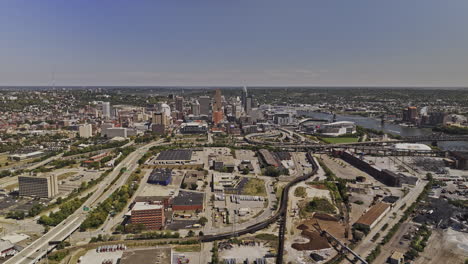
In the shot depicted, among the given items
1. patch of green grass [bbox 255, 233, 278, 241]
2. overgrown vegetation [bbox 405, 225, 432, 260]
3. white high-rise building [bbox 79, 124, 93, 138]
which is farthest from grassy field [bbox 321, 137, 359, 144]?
white high-rise building [bbox 79, 124, 93, 138]

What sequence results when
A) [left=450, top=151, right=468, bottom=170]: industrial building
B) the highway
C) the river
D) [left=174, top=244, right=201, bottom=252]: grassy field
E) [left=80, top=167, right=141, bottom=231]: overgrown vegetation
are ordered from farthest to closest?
the river → [left=450, top=151, right=468, bottom=170]: industrial building → [left=80, top=167, right=141, bottom=231]: overgrown vegetation → [left=174, top=244, right=201, bottom=252]: grassy field → the highway

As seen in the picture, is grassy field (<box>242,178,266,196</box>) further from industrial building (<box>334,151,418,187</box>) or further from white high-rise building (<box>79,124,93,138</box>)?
white high-rise building (<box>79,124,93,138</box>)

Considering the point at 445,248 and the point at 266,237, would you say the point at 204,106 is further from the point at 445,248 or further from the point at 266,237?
the point at 445,248

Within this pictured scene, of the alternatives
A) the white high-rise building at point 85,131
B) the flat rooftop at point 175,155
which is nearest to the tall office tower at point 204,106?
the white high-rise building at point 85,131

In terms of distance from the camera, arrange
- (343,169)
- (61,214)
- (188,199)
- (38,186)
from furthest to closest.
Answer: (343,169) < (38,186) < (188,199) < (61,214)

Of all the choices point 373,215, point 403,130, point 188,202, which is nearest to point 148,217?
point 188,202

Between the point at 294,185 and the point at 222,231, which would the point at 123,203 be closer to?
the point at 222,231
